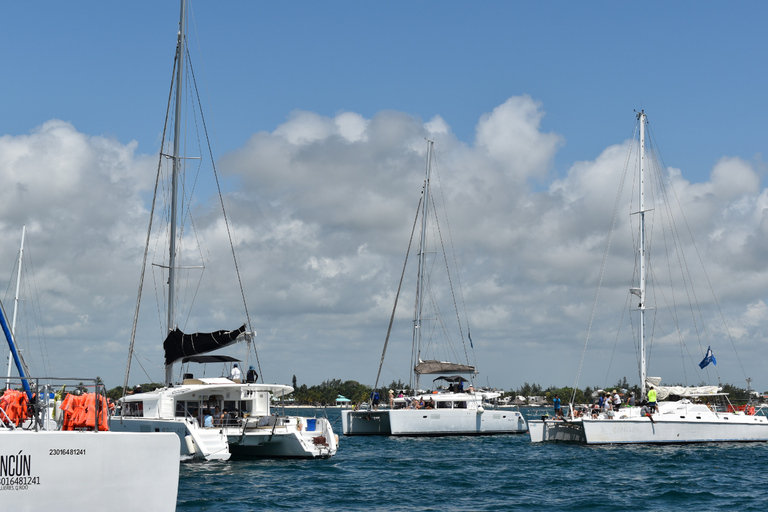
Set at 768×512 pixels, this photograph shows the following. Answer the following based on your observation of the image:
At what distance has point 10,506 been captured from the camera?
1306 centimetres

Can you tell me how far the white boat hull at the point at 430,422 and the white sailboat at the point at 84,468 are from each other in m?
32.4

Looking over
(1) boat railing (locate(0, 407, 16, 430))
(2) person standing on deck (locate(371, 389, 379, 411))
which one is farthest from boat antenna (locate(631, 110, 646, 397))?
(1) boat railing (locate(0, 407, 16, 430))

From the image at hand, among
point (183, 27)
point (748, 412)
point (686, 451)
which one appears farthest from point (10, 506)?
point (748, 412)

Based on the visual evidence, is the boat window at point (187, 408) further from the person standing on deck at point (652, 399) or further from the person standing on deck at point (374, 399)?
the person standing on deck at point (652, 399)

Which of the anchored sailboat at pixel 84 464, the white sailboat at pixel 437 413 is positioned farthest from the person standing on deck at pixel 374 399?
the anchored sailboat at pixel 84 464

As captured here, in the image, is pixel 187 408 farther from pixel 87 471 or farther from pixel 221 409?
pixel 87 471

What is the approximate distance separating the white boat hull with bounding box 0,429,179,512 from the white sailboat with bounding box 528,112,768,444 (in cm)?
2739

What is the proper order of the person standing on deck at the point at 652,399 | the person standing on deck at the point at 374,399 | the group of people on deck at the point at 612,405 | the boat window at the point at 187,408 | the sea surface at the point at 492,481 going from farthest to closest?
the person standing on deck at the point at 374,399
the person standing on deck at the point at 652,399
the group of people on deck at the point at 612,405
the boat window at the point at 187,408
the sea surface at the point at 492,481

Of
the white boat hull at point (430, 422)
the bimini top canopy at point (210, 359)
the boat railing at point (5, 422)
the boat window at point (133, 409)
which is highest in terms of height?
the bimini top canopy at point (210, 359)

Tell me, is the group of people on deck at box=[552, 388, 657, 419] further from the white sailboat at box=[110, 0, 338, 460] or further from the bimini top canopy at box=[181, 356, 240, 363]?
the bimini top canopy at box=[181, 356, 240, 363]

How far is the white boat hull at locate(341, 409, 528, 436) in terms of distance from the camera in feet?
154

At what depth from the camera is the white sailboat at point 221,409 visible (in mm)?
30484

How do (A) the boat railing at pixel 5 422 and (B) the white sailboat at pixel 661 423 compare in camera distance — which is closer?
(A) the boat railing at pixel 5 422

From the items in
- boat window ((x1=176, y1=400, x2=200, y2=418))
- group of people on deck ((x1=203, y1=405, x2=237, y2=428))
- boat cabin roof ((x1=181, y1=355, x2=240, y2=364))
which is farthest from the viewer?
boat cabin roof ((x1=181, y1=355, x2=240, y2=364))
